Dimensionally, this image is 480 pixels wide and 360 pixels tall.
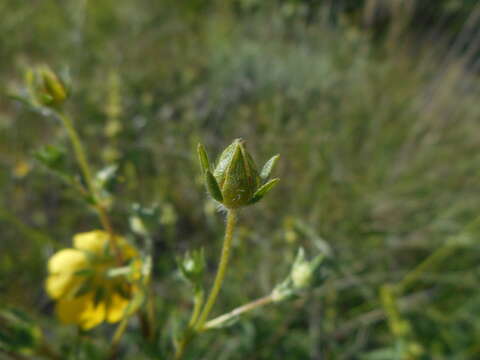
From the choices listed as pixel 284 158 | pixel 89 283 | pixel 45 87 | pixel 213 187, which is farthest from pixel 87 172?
pixel 284 158

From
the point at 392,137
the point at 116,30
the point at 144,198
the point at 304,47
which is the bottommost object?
the point at 392,137

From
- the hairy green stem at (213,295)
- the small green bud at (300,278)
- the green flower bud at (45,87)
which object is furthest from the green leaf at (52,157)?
the small green bud at (300,278)

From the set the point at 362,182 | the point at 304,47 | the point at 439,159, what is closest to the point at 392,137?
the point at 439,159

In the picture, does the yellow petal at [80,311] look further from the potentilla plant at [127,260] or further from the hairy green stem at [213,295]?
the hairy green stem at [213,295]

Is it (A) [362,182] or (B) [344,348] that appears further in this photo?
(A) [362,182]

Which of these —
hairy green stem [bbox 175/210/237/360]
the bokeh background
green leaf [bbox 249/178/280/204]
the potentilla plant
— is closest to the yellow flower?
the potentilla plant

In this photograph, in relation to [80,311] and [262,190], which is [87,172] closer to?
[80,311]

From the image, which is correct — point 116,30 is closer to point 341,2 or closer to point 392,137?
point 341,2
